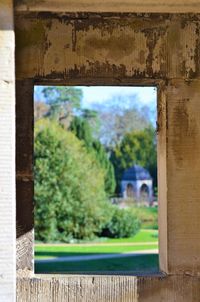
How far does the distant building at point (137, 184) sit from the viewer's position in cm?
4400

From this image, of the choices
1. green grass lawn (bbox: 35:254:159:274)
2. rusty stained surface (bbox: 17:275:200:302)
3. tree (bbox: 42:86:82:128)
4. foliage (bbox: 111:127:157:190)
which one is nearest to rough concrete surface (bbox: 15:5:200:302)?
rusty stained surface (bbox: 17:275:200:302)

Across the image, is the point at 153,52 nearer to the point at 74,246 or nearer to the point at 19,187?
the point at 19,187

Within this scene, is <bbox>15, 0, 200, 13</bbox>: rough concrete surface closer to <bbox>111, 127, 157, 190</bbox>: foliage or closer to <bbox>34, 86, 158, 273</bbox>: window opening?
<bbox>34, 86, 158, 273</bbox>: window opening

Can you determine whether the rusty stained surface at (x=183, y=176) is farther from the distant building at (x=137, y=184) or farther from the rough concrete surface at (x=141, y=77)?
the distant building at (x=137, y=184)

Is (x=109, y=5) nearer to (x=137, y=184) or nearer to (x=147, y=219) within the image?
(x=147, y=219)

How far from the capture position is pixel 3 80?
3979 millimetres

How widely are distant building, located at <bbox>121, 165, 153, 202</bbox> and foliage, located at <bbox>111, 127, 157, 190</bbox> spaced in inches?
24.9

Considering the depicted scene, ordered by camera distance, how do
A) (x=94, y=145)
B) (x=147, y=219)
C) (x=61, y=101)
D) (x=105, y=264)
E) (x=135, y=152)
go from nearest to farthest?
1. (x=105, y=264)
2. (x=147, y=219)
3. (x=94, y=145)
4. (x=61, y=101)
5. (x=135, y=152)

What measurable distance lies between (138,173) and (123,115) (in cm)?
557

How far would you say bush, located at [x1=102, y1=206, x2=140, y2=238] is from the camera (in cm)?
2992

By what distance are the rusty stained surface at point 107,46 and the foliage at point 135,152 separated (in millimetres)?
40175

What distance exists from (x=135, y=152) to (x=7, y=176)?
137 feet

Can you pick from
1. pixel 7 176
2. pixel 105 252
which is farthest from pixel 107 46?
pixel 105 252

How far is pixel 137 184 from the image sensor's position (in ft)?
143
